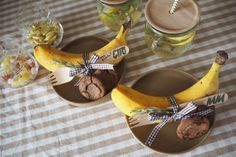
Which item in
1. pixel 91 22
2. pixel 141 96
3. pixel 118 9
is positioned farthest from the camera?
pixel 91 22

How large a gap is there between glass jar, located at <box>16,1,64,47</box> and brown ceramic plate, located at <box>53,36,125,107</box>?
0.05m

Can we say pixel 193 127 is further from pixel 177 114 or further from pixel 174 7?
pixel 174 7

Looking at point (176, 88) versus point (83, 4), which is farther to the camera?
point (83, 4)

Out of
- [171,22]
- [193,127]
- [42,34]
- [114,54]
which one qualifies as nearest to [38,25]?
[42,34]

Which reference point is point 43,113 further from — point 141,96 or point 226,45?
point 226,45

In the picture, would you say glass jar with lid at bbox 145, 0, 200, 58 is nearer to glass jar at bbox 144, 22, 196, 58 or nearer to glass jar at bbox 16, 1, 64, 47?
glass jar at bbox 144, 22, 196, 58

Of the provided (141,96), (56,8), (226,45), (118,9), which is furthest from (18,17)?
(226,45)

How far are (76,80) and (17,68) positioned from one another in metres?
0.16

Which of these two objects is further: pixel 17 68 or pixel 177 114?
pixel 17 68

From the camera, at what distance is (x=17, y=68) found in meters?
0.69

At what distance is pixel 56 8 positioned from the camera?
83cm

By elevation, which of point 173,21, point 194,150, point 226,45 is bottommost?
point 194,150

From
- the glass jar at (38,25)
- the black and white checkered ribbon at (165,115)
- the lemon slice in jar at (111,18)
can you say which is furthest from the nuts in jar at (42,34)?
the black and white checkered ribbon at (165,115)

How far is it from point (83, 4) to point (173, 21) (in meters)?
0.34
